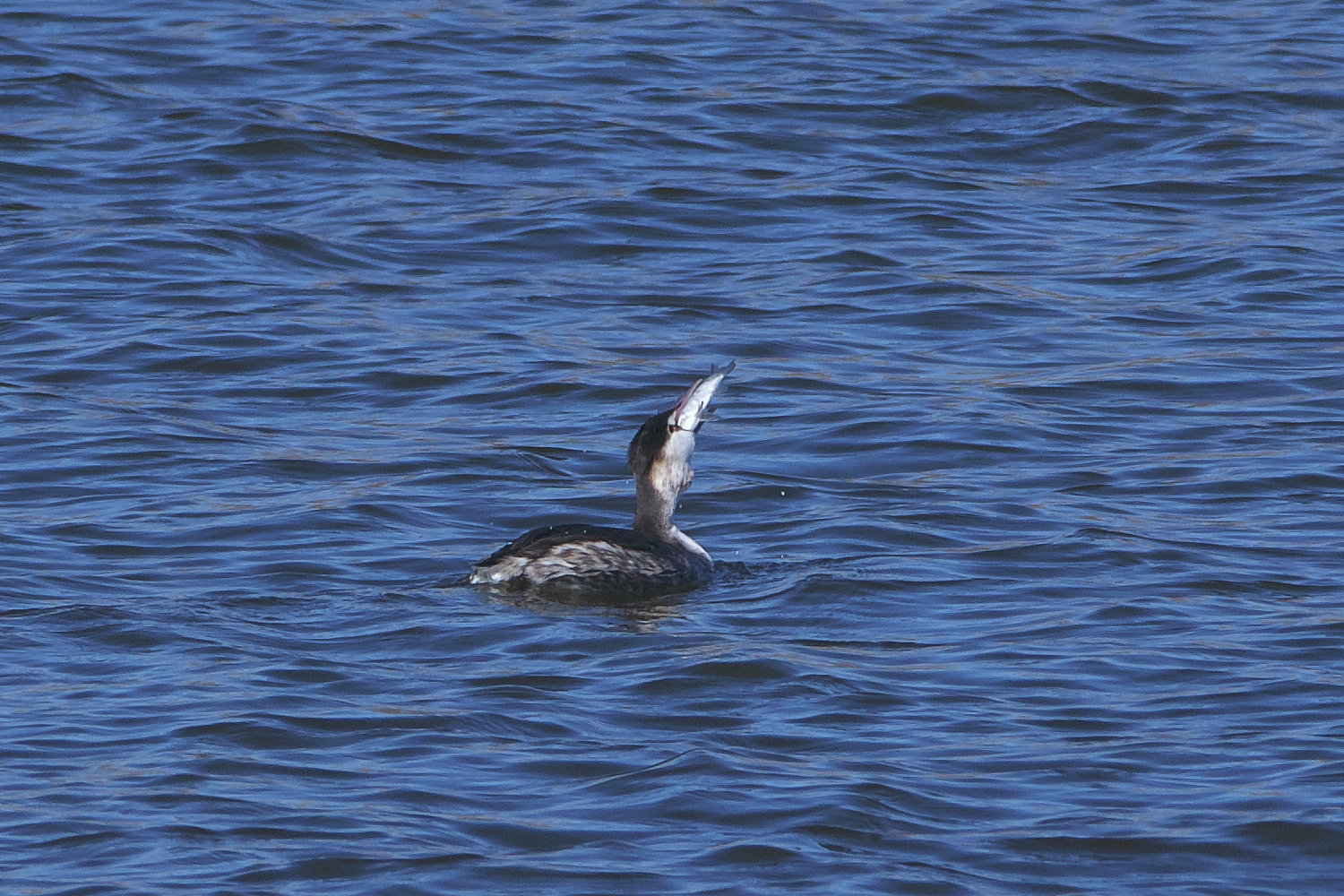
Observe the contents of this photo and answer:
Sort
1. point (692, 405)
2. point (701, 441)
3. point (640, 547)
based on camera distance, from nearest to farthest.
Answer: point (640, 547) → point (692, 405) → point (701, 441)

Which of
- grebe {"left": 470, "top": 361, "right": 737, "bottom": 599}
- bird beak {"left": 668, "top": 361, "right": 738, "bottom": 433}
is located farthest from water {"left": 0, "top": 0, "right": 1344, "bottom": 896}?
bird beak {"left": 668, "top": 361, "right": 738, "bottom": 433}

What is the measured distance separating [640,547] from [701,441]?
2.46 m

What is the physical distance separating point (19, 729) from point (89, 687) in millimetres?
474

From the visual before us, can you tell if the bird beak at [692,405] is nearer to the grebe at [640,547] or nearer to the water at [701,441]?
the grebe at [640,547]

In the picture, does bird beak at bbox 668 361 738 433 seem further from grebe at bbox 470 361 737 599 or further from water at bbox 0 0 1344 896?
water at bbox 0 0 1344 896

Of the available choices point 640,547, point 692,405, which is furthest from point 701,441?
point 640,547

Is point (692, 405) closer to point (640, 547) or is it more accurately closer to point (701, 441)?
point (640, 547)

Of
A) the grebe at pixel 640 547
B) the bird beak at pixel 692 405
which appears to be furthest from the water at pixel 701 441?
the bird beak at pixel 692 405

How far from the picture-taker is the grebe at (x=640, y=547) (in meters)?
9.02

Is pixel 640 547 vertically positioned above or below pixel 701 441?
above

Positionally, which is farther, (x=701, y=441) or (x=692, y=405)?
(x=701, y=441)

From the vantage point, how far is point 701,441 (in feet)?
38.5

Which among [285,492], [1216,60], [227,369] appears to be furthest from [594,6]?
[285,492]

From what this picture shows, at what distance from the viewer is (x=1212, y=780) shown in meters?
6.96
